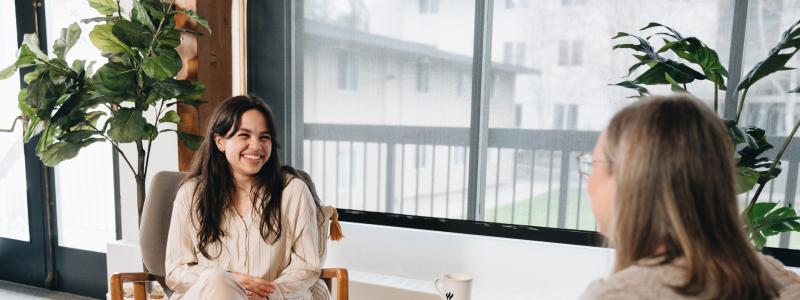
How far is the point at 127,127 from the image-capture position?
212 cm

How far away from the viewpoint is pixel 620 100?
225 centimetres

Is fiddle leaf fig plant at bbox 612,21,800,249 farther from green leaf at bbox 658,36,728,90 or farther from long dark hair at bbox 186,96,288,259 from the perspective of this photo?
long dark hair at bbox 186,96,288,259

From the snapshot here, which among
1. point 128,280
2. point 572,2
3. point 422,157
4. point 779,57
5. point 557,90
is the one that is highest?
point 572,2

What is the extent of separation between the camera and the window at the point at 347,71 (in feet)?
8.90

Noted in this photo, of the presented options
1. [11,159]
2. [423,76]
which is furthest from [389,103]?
Result: [11,159]

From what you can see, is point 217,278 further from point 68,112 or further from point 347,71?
point 347,71

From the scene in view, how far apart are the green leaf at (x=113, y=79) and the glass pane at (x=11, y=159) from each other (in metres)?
1.69

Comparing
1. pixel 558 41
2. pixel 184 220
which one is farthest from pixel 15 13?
pixel 558 41

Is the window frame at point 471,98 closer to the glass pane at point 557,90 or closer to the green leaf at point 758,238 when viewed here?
the glass pane at point 557,90

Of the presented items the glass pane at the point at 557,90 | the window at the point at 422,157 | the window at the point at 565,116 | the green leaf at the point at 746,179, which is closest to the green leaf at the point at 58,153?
the window at the point at 422,157

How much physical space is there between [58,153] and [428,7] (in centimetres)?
169

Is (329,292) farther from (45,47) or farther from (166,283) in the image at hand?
(45,47)

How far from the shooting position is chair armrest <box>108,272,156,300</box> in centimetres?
181

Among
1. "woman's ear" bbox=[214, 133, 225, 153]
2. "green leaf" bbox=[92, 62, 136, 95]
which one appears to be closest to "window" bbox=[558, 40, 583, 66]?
"woman's ear" bbox=[214, 133, 225, 153]
